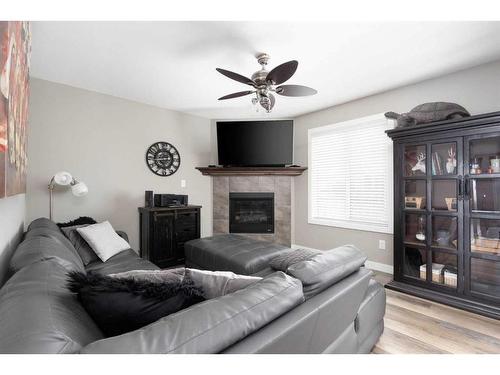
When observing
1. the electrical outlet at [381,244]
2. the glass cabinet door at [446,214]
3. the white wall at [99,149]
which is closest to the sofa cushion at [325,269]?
the glass cabinet door at [446,214]

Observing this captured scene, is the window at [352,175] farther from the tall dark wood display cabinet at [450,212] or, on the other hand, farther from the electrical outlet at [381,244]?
the tall dark wood display cabinet at [450,212]

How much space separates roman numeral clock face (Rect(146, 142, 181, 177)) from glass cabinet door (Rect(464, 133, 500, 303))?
383cm

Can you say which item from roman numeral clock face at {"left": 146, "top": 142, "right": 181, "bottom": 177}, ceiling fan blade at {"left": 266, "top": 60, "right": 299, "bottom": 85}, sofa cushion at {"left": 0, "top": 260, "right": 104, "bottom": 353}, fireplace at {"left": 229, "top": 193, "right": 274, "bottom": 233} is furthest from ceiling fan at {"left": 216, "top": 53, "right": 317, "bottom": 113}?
fireplace at {"left": 229, "top": 193, "right": 274, "bottom": 233}

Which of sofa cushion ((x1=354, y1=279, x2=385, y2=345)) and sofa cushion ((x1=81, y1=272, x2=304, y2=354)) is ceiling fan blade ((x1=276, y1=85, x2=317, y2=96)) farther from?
sofa cushion ((x1=81, y1=272, x2=304, y2=354))

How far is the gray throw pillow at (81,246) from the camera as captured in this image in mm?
2309

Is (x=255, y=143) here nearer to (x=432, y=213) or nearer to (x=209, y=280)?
(x=432, y=213)

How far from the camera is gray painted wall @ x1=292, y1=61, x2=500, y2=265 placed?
8.18ft

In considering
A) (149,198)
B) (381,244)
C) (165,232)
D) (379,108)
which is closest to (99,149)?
(149,198)

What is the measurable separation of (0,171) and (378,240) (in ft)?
12.5

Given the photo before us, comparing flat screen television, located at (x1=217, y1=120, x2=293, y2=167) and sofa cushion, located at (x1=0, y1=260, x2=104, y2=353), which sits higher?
flat screen television, located at (x1=217, y1=120, x2=293, y2=167)

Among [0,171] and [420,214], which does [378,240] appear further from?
[0,171]

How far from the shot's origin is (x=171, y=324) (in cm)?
66

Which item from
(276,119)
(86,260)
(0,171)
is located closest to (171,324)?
(0,171)

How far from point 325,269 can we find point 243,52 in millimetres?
2063
